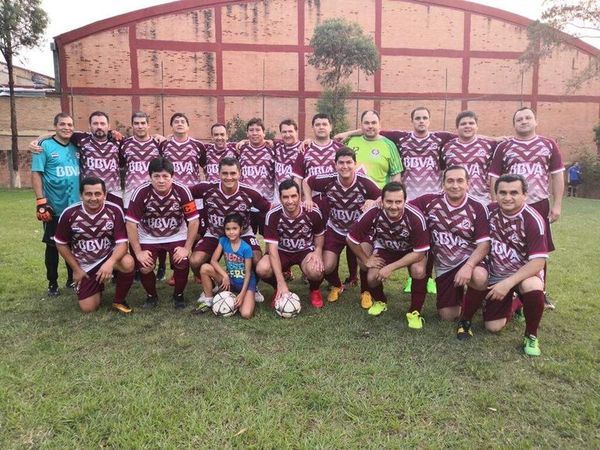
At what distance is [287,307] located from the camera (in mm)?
4105

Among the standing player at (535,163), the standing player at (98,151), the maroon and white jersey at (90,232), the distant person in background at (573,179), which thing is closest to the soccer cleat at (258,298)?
the maroon and white jersey at (90,232)

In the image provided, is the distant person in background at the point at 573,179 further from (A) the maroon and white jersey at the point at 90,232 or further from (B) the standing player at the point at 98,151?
(A) the maroon and white jersey at the point at 90,232

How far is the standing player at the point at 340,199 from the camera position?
450 centimetres

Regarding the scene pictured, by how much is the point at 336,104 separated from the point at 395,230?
1899 cm

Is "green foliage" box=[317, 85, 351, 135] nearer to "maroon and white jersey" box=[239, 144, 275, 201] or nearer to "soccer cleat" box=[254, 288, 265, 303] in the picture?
"maroon and white jersey" box=[239, 144, 275, 201]

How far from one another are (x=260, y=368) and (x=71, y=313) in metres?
2.16

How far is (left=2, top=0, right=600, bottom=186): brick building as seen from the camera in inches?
870

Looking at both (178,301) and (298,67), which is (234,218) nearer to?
(178,301)

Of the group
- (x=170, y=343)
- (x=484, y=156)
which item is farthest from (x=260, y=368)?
(x=484, y=156)

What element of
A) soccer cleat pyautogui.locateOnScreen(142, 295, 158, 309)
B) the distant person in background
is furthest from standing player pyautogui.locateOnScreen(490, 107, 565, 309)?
the distant person in background

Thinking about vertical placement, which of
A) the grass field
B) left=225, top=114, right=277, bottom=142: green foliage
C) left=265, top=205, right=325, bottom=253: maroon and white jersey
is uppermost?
left=225, top=114, right=277, bottom=142: green foliage

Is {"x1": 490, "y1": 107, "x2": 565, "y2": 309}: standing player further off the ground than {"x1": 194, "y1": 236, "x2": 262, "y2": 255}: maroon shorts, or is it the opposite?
{"x1": 490, "y1": 107, "x2": 565, "y2": 309}: standing player

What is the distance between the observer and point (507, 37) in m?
24.2

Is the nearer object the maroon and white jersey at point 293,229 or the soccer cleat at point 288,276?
the maroon and white jersey at point 293,229
